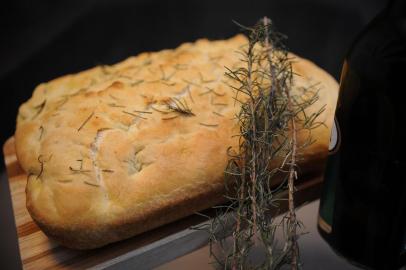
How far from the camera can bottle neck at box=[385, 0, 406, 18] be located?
65 cm

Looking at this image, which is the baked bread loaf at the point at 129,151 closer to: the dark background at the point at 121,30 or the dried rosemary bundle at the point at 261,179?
the dried rosemary bundle at the point at 261,179

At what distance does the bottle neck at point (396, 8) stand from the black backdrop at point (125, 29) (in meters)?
0.75

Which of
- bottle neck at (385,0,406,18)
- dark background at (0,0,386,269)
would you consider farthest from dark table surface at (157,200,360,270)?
dark background at (0,0,386,269)

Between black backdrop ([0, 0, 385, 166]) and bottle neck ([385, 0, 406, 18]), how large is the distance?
75 cm

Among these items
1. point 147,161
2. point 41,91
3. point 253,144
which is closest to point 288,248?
point 253,144

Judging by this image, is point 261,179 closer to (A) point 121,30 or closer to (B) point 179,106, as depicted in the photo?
(B) point 179,106

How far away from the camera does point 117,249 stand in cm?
79

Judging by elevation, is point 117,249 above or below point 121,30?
below

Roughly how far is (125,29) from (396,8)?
899mm

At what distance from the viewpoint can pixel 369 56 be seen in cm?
68

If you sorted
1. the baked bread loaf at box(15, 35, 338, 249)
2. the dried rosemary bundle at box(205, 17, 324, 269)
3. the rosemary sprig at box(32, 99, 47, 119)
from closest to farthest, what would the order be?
the dried rosemary bundle at box(205, 17, 324, 269)
the baked bread loaf at box(15, 35, 338, 249)
the rosemary sprig at box(32, 99, 47, 119)

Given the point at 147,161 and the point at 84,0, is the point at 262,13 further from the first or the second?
the point at 147,161

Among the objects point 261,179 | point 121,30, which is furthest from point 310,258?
point 121,30

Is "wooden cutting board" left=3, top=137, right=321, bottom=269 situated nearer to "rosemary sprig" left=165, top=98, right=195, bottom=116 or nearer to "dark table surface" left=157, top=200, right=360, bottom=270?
"dark table surface" left=157, top=200, right=360, bottom=270
